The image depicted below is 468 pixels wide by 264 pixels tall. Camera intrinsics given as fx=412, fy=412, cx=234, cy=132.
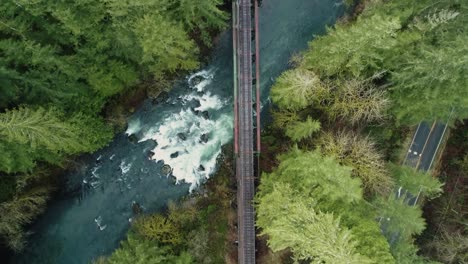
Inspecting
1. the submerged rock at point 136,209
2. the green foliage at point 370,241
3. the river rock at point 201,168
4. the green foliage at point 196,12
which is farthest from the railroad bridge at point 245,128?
the green foliage at point 370,241

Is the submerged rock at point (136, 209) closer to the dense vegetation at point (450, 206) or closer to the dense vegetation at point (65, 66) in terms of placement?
the dense vegetation at point (65, 66)

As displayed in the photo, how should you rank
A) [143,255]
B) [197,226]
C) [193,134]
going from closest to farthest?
[143,255] < [197,226] < [193,134]

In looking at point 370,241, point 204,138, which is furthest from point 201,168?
point 370,241

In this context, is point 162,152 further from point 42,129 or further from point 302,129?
point 302,129

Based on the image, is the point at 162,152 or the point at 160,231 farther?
the point at 162,152

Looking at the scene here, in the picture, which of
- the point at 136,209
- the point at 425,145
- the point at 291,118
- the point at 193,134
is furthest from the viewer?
the point at 193,134

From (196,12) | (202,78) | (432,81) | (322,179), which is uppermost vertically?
(196,12)
